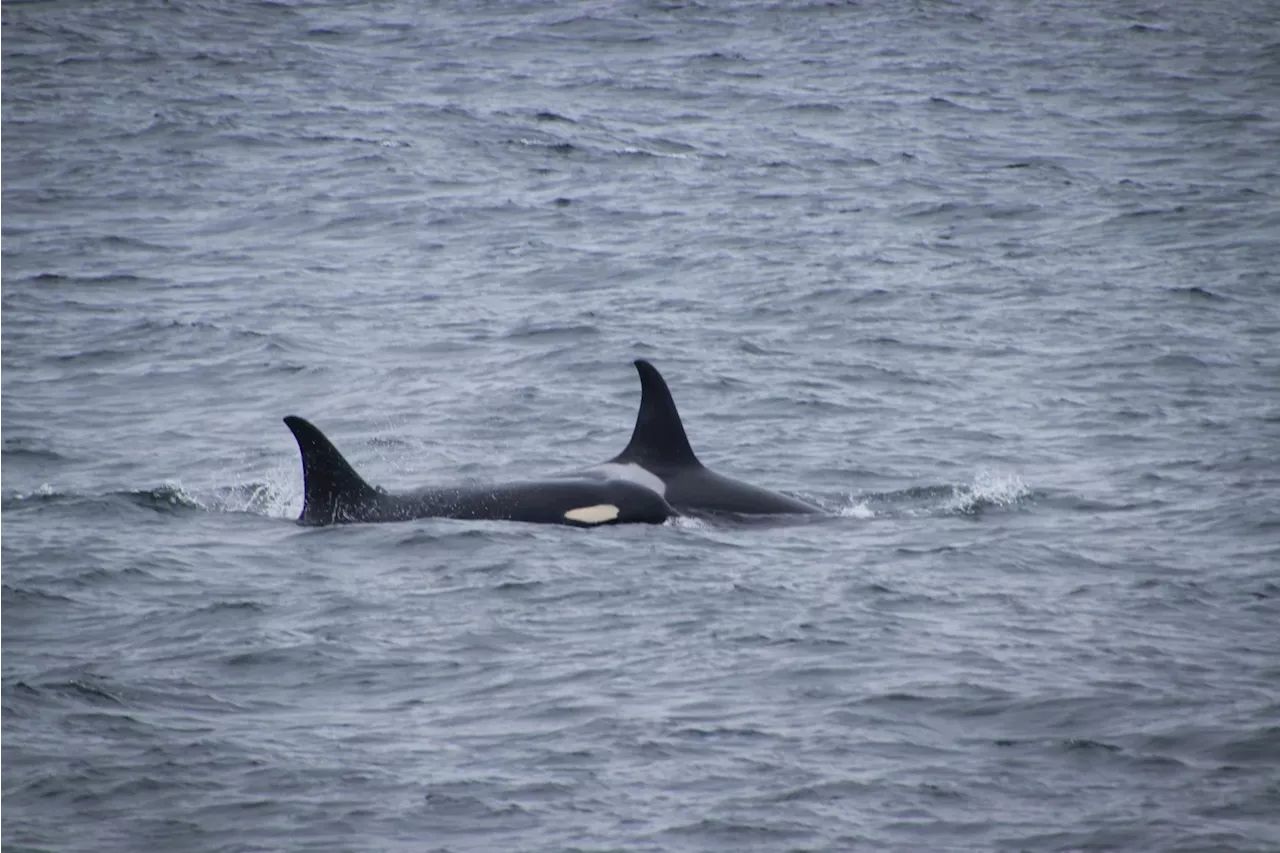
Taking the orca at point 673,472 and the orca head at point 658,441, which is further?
the orca head at point 658,441

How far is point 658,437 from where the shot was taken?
47.4 feet

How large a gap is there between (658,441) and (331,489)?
2634 millimetres

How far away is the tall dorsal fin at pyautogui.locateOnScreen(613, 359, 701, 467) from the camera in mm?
14312

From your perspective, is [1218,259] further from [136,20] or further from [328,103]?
[136,20]

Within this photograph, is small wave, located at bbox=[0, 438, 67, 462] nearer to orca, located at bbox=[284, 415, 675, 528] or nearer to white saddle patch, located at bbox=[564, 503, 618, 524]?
orca, located at bbox=[284, 415, 675, 528]

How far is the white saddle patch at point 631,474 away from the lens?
14250 mm

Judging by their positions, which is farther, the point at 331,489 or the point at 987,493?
the point at 987,493

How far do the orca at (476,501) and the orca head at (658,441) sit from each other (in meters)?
0.37

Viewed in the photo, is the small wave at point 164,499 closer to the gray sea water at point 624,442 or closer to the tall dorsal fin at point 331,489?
the gray sea water at point 624,442

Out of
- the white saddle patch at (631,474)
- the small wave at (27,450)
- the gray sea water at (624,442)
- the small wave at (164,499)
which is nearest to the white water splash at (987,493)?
the gray sea water at (624,442)

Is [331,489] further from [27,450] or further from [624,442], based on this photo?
[27,450]

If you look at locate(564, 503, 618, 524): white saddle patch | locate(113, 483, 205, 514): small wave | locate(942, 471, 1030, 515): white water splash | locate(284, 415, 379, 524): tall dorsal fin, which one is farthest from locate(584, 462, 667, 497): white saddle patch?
locate(113, 483, 205, 514): small wave

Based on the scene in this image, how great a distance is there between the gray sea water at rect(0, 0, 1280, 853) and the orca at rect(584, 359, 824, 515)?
45 centimetres

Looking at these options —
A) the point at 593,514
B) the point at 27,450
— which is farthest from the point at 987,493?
the point at 27,450
